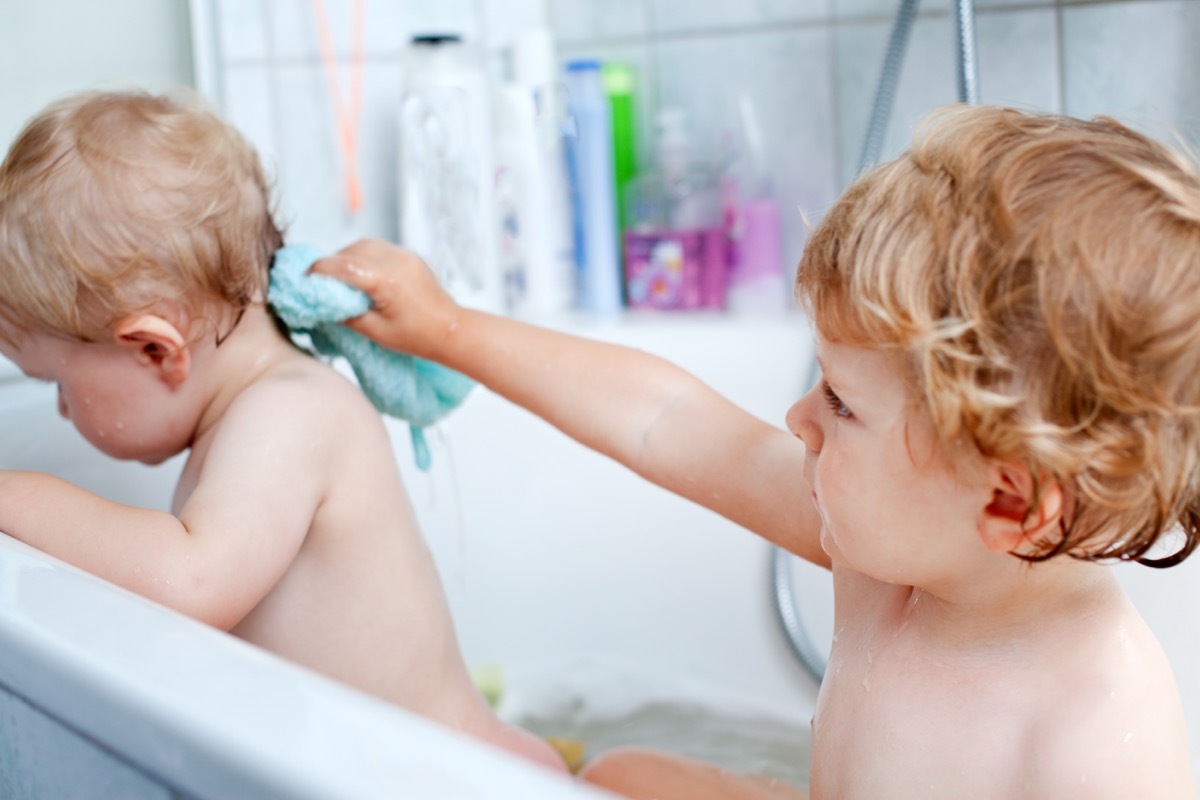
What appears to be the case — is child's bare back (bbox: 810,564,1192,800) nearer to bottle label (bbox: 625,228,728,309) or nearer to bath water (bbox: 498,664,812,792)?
bath water (bbox: 498,664,812,792)

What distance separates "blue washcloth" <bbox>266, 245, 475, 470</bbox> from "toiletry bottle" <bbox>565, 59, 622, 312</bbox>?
2.07 feet

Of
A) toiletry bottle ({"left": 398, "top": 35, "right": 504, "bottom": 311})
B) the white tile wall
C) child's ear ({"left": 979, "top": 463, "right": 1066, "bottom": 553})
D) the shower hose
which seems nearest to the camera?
child's ear ({"left": 979, "top": 463, "right": 1066, "bottom": 553})

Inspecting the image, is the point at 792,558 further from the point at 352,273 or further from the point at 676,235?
the point at 352,273

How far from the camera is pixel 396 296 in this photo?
2.78 feet

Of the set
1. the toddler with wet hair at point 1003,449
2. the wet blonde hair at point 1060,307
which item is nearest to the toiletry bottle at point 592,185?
the toddler with wet hair at point 1003,449

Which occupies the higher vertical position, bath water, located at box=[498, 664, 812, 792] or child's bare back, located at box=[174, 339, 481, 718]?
child's bare back, located at box=[174, 339, 481, 718]

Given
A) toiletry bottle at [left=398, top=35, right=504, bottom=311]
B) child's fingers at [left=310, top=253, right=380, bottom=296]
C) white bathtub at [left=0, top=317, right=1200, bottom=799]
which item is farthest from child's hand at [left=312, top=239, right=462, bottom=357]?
toiletry bottle at [left=398, top=35, right=504, bottom=311]

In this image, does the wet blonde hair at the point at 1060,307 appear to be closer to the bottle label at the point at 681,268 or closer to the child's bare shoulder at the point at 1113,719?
the child's bare shoulder at the point at 1113,719

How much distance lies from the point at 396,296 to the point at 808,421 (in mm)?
345

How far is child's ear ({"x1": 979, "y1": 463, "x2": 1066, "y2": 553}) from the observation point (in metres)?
0.53

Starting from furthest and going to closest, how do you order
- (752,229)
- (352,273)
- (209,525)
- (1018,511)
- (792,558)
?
(752,229) < (792,558) < (352,273) < (209,525) < (1018,511)

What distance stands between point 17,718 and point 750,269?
3.47 feet

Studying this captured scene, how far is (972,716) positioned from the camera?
0.61 metres

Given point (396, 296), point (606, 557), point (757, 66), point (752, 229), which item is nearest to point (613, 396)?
point (396, 296)
